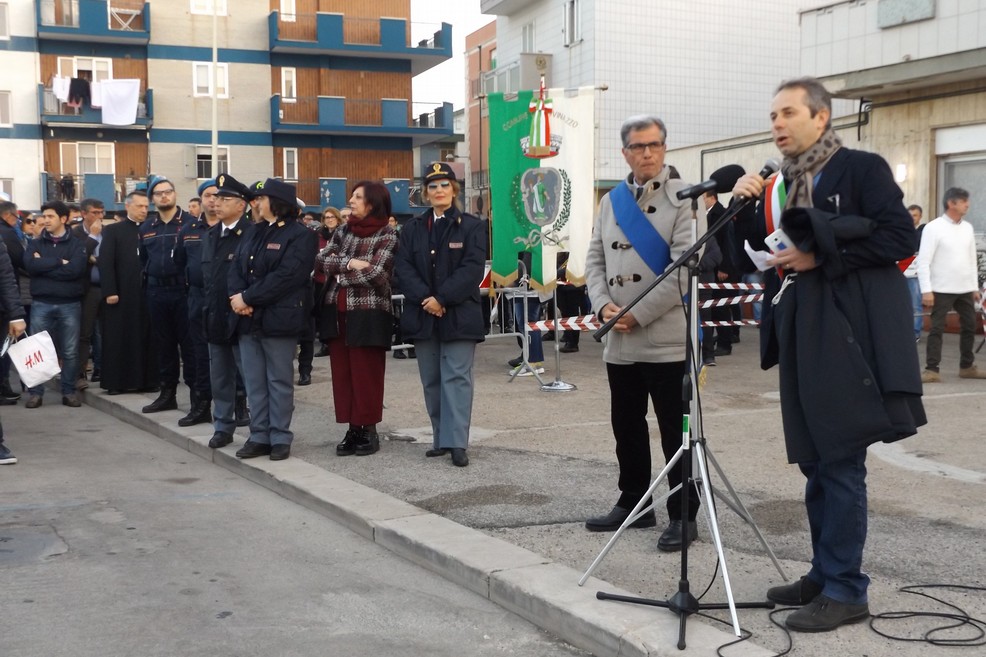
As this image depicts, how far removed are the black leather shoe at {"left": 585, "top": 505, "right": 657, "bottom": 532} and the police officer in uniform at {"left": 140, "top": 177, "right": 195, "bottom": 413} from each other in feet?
17.9

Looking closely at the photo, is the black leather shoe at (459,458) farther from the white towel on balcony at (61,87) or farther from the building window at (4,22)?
the building window at (4,22)

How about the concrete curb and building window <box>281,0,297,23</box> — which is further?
building window <box>281,0,297,23</box>

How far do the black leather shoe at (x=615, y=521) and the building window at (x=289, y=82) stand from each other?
3958cm

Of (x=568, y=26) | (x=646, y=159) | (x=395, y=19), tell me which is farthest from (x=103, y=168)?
(x=646, y=159)

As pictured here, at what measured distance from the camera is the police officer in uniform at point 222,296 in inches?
332

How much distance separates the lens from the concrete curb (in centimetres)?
419

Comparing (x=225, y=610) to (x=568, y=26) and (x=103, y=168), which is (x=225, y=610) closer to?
(x=568, y=26)

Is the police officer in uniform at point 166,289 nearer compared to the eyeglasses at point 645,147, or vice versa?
the eyeglasses at point 645,147

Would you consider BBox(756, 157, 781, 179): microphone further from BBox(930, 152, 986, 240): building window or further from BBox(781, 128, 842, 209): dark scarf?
BBox(930, 152, 986, 240): building window

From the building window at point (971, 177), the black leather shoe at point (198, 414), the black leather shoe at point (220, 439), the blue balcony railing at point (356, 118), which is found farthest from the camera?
the blue balcony railing at point (356, 118)

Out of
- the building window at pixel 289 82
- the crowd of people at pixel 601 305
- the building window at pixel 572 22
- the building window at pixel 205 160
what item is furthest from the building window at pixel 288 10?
the crowd of people at pixel 601 305

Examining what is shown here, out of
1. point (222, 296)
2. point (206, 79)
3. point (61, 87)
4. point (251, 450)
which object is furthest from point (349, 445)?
point (206, 79)

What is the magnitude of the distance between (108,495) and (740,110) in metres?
29.4

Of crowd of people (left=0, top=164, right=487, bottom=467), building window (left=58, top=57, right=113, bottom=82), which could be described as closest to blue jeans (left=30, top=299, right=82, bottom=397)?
crowd of people (left=0, top=164, right=487, bottom=467)
